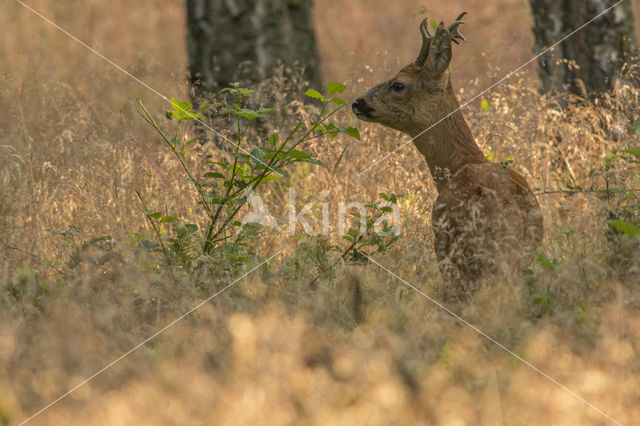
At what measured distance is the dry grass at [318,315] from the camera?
2436mm

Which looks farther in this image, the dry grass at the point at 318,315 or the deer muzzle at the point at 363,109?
the deer muzzle at the point at 363,109

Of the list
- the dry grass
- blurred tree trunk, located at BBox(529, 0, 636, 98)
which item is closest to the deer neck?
the dry grass

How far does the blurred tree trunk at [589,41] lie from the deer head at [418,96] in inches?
103

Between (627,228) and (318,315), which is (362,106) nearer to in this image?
(318,315)

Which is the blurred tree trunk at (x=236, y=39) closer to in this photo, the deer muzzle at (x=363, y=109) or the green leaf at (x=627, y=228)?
the deer muzzle at (x=363, y=109)

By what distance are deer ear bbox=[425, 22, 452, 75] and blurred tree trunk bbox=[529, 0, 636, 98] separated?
8.72ft

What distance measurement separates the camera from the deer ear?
361 centimetres

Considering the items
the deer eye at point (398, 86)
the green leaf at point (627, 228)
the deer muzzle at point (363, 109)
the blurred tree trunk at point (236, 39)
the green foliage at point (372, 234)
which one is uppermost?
the blurred tree trunk at point (236, 39)

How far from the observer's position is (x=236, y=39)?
6.58 m

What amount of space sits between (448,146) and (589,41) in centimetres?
318

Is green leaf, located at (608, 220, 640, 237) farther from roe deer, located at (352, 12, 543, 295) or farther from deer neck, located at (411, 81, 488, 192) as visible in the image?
deer neck, located at (411, 81, 488, 192)

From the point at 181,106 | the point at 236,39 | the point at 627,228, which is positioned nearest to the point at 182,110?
the point at 181,106

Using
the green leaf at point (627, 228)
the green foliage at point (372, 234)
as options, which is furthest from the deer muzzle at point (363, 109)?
the green leaf at point (627, 228)

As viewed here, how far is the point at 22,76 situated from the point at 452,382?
22.6 ft
